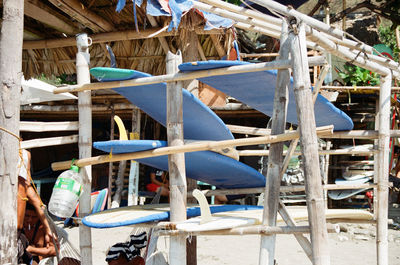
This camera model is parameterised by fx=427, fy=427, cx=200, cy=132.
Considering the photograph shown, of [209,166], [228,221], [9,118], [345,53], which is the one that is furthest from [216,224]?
[345,53]

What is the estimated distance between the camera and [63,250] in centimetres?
362

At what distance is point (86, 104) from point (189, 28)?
5.23 feet

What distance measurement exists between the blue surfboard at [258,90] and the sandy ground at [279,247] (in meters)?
2.57

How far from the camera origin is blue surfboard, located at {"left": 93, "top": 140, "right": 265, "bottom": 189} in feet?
8.92

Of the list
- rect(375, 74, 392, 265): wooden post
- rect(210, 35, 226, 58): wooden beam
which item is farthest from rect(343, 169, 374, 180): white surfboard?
rect(375, 74, 392, 265): wooden post

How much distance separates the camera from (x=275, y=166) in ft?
8.64

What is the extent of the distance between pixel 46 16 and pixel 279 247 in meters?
4.78

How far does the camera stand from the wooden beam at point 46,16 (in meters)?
4.22

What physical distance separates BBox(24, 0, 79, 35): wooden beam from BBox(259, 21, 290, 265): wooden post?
107 inches

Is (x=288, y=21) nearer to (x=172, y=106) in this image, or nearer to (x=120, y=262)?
(x=172, y=106)

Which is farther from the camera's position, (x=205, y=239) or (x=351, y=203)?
(x=351, y=203)

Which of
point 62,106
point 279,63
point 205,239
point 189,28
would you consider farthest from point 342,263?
point 62,106

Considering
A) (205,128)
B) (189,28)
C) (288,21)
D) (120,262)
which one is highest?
(189,28)

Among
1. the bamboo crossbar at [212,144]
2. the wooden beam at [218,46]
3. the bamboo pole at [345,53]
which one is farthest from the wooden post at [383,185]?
the wooden beam at [218,46]
